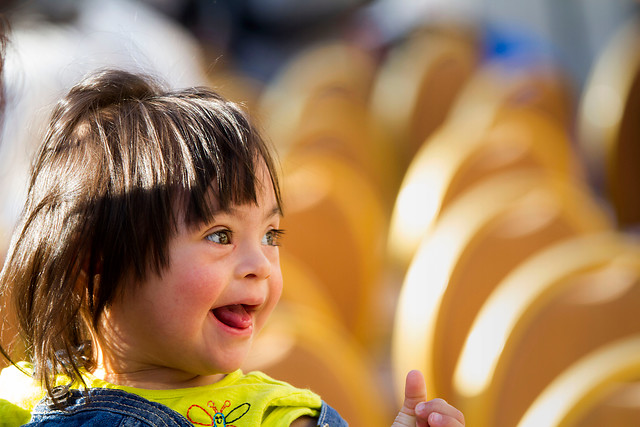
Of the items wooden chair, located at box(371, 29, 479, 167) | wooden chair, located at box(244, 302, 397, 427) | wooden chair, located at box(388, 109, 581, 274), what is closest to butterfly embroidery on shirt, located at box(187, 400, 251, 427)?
wooden chair, located at box(244, 302, 397, 427)

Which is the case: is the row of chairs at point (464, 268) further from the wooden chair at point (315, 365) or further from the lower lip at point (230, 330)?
the lower lip at point (230, 330)

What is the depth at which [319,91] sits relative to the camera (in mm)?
3482

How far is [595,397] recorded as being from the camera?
2.78 ft

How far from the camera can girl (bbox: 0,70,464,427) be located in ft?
1.90

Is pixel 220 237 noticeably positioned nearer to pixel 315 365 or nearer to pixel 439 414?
pixel 439 414

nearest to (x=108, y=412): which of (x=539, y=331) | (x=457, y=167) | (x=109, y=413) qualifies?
(x=109, y=413)

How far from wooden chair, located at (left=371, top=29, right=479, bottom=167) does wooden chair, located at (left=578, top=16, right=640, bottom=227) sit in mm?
726

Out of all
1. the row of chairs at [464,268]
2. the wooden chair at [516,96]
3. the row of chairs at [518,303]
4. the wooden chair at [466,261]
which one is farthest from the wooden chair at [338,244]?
the wooden chair at [516,96]

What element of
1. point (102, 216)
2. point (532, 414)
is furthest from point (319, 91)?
point (102, 216)

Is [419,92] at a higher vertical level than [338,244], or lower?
higher

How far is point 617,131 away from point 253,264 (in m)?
2.31

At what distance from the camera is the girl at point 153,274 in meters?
0.58

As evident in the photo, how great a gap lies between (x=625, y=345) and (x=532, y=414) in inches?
6.5

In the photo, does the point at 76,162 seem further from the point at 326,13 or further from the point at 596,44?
the point at 326,13
